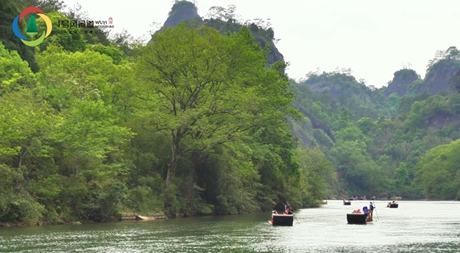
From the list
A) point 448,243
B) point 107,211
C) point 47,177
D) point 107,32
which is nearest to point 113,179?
point 107,211

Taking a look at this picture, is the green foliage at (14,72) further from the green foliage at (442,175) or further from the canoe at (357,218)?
the green foliage at (442,175)

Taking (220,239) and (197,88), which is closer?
(220,239)

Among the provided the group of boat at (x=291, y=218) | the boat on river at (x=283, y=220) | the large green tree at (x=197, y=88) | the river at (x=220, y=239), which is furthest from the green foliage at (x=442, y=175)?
the river at (x=220, y=239)

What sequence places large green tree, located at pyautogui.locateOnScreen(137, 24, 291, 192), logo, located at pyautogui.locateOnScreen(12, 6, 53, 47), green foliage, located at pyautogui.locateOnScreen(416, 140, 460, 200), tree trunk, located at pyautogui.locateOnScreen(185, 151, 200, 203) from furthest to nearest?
green foliage, located at pyautogui.locateOnScreen(416, 140, 460, 200)
tree trunk, located at pyautogui.locateOnScreen(185, 151, 200, 203)
logo, located at pyautogui.locateOnScreen(12, 6, 53, 47)
large green tree, located at pyautogui.locateOnScreen(137, 24, 291, 192)

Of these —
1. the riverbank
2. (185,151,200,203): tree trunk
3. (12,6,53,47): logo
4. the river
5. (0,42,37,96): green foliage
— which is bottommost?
the river

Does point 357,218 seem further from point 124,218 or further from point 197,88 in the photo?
point 124,218

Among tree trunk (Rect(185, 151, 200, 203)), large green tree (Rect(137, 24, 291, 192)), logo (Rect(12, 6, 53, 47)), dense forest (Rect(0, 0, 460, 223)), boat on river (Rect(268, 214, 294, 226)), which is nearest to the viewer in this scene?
dense forest (Rect(0, 0, 460, 223))

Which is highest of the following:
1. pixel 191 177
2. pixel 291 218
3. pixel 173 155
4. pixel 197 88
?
pixel 197 88

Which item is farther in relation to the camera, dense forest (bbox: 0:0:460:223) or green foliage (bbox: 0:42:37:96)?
green foliage (bbox: 0:42:37:96)

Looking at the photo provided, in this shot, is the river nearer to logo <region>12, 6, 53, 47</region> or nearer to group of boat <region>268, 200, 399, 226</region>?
group of boat <region>268, 200, 399, 226</region>

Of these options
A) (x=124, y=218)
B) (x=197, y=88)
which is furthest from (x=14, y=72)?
(x=197, y=88)

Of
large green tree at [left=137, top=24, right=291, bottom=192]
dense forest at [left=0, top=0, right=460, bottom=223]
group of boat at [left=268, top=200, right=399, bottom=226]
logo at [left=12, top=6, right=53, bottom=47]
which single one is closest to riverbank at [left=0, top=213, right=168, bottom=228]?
dense forest at [left=0, top=0, right=460, bottom=223]

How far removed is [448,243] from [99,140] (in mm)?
28412

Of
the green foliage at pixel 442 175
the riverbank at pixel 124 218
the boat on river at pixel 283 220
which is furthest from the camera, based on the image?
the green foliage at pixel 442 175
